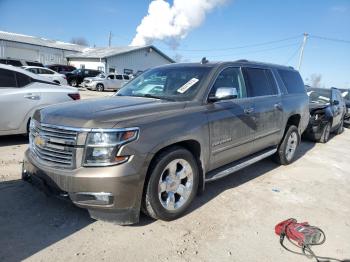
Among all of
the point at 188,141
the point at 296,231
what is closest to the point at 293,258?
the point at 296,231

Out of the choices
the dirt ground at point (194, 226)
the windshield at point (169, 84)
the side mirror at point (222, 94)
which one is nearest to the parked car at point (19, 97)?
the dirt ground at point (194, 226)

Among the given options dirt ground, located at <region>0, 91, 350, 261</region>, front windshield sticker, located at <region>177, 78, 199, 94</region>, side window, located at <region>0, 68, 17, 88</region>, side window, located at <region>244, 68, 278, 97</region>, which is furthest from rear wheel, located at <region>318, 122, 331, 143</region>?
side window, located at <region>0, 68, 17, 88</region>

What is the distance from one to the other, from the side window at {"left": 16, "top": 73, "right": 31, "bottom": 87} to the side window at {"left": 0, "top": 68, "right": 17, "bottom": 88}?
0.08m

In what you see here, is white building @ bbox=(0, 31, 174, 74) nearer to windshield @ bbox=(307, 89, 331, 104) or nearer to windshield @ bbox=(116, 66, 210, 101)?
windshield @ bbox=(307, 89, 331, 104)

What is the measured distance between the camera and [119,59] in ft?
135

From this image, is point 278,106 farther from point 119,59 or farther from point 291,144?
point 119,59

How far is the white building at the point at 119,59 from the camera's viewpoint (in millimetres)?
40188

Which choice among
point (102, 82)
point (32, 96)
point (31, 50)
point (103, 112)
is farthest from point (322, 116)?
point (31, 50)

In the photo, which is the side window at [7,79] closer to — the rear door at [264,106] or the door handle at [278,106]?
the rear door at [264,106]

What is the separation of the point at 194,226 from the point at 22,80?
4.85 m

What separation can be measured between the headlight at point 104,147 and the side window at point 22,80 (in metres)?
4.23

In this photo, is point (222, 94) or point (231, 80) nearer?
point (222, 94)

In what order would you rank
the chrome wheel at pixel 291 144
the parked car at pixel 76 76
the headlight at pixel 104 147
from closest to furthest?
the headlight at pixel 104 147, the chrome wheel at pixel 291 144, the parked car at pixel 76 76

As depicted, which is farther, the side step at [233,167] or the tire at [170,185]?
the side step at [233,167]
